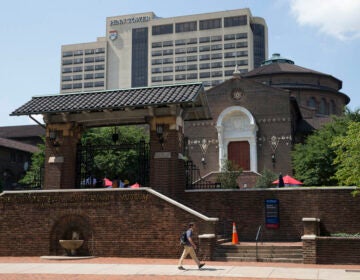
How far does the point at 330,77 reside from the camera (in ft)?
211

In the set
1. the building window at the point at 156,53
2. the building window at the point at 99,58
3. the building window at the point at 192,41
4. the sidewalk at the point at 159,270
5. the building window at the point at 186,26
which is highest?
the building window at the point at 186,26

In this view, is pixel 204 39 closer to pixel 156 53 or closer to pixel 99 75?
pixel 156 53

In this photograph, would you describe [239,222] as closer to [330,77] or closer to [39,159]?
[39,159]

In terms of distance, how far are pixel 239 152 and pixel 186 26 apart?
109 meters

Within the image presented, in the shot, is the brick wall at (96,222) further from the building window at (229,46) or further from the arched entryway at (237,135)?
the building window at (229,46)

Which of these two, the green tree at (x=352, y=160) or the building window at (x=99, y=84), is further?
the building window at (x=99, y=84)

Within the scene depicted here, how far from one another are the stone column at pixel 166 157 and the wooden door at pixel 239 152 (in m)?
26.8

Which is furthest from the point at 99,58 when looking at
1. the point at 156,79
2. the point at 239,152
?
the point at 239,152

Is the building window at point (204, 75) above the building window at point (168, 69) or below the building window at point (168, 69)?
below

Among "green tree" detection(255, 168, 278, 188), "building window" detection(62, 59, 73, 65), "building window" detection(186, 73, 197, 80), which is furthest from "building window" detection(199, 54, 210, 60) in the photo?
"green tree" detection(255, 168, 278, 188)

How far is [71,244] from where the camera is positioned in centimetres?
1955

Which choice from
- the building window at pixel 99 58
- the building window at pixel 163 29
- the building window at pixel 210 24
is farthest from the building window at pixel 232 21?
the building window at pixel 99 58

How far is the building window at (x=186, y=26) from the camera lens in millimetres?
149750

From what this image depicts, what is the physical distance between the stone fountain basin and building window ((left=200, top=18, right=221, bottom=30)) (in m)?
134
